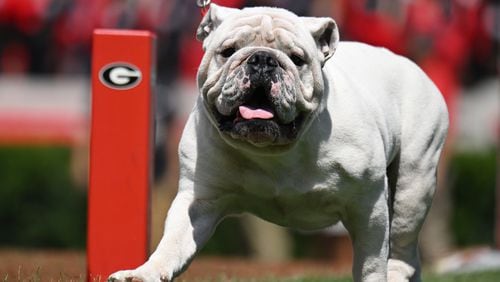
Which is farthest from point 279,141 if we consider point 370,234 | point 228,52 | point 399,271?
point 399,271

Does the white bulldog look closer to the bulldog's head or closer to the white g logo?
the bulldog's head

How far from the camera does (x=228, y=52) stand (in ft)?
19.1

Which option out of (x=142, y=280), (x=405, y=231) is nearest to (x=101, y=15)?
(x=405, y=231)

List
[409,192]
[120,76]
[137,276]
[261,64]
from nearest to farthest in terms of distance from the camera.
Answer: [137,276], [261,64], [120,76], [409,192]

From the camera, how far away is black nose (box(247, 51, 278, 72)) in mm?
5633

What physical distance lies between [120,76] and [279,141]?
124 cm

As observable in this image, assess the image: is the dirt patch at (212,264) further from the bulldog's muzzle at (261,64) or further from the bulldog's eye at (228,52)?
the bulldog's muzzle at (261,64)

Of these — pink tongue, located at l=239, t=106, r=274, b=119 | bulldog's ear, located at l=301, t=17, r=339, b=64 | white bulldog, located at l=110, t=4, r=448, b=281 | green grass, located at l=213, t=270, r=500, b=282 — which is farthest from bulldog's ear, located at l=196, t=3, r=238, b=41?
green grass, located at l=213, t=270, r=500, b=282

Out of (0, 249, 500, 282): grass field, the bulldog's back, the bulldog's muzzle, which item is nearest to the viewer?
the bulldog's muzzle

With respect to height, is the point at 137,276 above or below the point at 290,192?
below

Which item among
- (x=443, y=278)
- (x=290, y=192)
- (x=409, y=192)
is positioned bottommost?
(x=443, y=278)

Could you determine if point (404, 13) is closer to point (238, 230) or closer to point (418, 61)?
point (418, 61)

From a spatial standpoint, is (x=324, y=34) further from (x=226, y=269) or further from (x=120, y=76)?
(x=226, y=269)

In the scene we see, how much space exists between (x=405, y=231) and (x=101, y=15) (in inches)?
319
